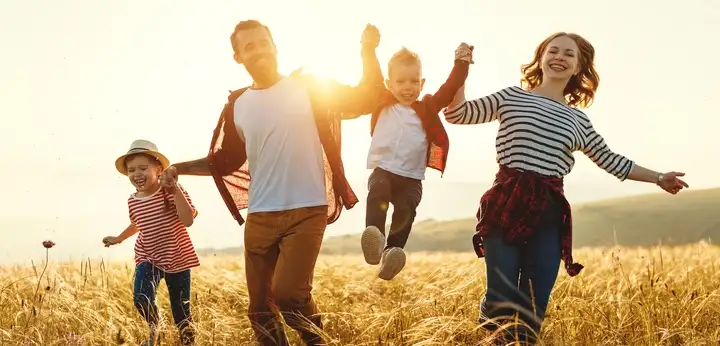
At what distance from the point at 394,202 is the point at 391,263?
550 mm

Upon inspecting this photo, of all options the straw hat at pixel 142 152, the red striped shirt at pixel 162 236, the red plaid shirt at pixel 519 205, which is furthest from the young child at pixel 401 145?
the straw hat at pixel 142 152

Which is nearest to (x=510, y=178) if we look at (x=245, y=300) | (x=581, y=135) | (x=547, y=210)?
(x=547, y=210)

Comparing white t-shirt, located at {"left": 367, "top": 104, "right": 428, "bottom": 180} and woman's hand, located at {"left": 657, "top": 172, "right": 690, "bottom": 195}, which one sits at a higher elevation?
white t-shirt, located at {"left": 367, "top": 104, "right": 428, "bottom": 180}

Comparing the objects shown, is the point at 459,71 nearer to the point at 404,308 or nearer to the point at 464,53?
the point at 464,53

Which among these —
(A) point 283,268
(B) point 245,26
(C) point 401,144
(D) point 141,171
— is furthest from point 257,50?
(D) point 141,171

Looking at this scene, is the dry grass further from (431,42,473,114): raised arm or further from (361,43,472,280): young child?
(431,42,473,114): raised arm

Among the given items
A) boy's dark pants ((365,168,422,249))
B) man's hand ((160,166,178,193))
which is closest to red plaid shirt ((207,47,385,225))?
boy's dark pants ((365,168,422,249))

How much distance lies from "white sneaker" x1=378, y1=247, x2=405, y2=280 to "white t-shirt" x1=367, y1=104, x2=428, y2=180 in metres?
0.65

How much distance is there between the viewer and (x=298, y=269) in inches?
173

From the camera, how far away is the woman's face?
448cm

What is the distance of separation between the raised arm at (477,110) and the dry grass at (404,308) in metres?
1.15

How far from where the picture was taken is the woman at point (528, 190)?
421 cm

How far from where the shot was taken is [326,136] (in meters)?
4.61

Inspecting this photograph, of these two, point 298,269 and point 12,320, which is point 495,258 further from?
point 12,320
